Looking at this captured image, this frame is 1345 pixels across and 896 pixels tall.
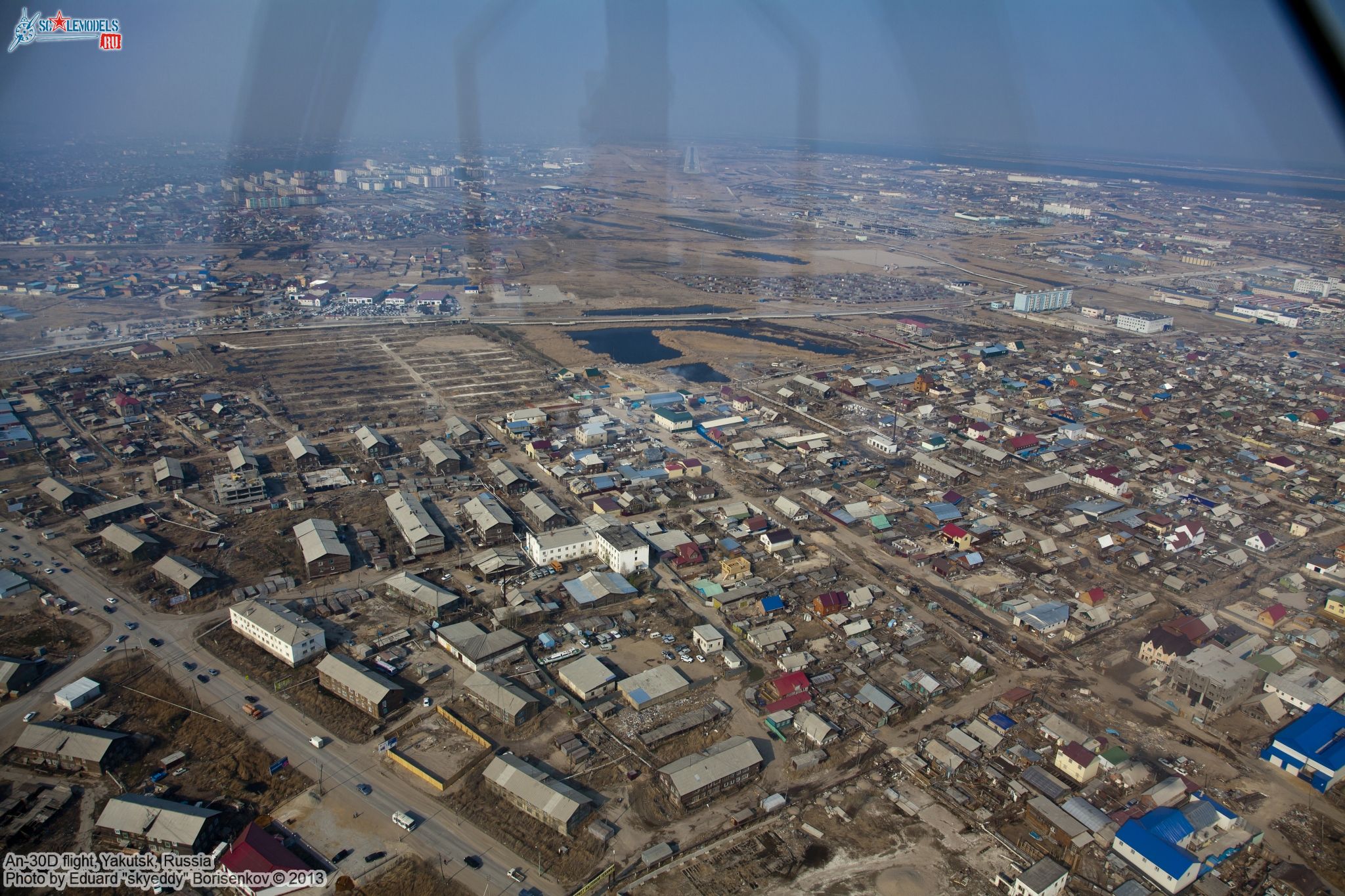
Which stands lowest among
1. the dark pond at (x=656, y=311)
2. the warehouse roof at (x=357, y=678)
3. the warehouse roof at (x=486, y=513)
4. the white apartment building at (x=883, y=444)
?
the warehouse roof at (x=357, y=678)

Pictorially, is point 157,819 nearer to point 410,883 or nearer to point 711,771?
point 410,883

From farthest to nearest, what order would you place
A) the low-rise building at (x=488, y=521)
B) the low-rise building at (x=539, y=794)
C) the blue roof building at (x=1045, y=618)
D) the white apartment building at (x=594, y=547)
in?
the low-rise building at (x=488, y=521) < the white apartment building at (x=594, y=547) < the blue roof building at (x=1045, y=618) < the low-rise building at (x=539, y=794)

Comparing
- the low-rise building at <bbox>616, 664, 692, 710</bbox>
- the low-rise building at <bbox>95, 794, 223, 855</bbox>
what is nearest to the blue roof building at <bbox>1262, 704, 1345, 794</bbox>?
the low-rise building at <bbox>616, 664, 692, 710</bbox>

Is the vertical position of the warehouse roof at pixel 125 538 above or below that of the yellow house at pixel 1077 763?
above

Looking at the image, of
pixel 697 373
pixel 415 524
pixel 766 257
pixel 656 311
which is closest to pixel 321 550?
pixel 415 524

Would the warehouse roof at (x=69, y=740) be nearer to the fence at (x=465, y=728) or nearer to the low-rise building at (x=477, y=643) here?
the fence at (x=465, y=728)

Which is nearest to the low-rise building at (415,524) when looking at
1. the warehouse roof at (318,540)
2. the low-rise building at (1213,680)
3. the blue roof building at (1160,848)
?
the warehouse roof at (318,540)
